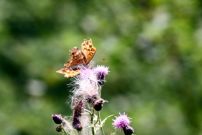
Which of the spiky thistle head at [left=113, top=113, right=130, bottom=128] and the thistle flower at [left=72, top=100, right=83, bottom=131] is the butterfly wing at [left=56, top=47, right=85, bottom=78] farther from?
the spiky thistle head at [left=113, top=113, right=130, bottom=128]

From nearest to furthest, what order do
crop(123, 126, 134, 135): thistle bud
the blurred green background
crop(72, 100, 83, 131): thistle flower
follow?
crop(72, 100, 83, 131): thistle flower
crop(123, 126, 134, 135): thistle bud
the blurred green background

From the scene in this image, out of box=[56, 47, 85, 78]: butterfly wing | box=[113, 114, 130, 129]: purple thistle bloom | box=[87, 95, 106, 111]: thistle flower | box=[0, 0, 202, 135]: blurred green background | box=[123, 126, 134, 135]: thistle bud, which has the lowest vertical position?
box=[123, 126, 134, 135]: thistle bud

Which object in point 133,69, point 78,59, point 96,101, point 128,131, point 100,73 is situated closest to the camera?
point 96,101

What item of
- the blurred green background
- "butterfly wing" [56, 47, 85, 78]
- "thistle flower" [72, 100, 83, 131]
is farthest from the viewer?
Answer: the blurred green background

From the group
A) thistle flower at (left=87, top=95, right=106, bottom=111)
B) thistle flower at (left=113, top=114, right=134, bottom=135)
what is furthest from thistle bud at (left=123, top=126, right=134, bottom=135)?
thistle flower at (left=87, top=95, right=106, bottom=111)

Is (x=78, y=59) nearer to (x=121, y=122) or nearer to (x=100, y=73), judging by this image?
(x=100, y=73)

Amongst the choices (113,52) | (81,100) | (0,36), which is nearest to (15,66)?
(0,36)

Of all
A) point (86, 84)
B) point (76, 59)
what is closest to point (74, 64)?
point (76, 59)

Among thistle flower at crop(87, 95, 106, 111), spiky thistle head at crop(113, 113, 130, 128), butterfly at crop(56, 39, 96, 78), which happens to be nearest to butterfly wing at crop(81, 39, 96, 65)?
butterfly at crop(56, 39, 96, 78)

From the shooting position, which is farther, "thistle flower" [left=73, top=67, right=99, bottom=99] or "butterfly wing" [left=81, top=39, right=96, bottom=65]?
"butterfly wing" [left=81, top=39, right=96, bottom=65]

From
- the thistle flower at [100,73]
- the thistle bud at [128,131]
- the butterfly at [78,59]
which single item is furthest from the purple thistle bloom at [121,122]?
the butterfly at [78,59]

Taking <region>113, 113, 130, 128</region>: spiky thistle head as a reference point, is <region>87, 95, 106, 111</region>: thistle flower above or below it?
below
